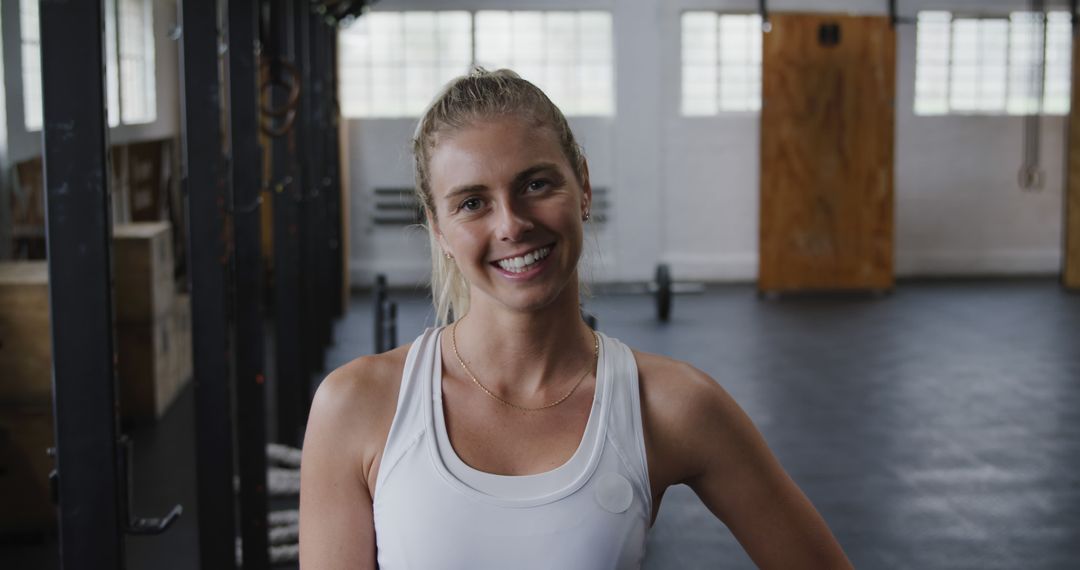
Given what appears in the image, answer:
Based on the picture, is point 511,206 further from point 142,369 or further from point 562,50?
point 562,50

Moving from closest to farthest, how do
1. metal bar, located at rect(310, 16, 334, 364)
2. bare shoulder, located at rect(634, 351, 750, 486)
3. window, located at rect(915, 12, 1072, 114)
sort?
bare shoulder, located at rect(634, 351, 750, 486) < metal bar, located at rect(310, 16, 334, 364) < window, located at rect(915, 12, 1072, 114)

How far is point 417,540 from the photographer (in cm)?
140

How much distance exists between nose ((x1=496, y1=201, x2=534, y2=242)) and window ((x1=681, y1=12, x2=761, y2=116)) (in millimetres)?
9252

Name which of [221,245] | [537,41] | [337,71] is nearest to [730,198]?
[537,41]

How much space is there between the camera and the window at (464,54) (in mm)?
10422

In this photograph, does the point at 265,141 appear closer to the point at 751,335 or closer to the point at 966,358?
the point at 751,335

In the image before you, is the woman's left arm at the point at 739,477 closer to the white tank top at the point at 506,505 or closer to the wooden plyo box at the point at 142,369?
the white tank top at the point at 506,505

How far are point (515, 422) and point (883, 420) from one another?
15.3 feet

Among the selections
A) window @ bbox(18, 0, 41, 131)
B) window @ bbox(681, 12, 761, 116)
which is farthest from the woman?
window @ bbox(681, 12, 761, 116)

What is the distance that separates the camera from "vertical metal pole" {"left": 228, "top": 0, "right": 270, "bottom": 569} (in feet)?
12.2

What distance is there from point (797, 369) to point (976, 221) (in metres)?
4.55

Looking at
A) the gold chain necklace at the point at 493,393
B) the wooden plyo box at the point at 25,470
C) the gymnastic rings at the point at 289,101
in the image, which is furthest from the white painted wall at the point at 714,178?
the gold chain necklace at the point at 493,393

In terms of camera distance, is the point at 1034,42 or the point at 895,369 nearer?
the point at 895,369

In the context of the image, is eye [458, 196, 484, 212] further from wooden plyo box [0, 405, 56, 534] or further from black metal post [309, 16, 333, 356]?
black metal post [309, 16, 333, 356]
